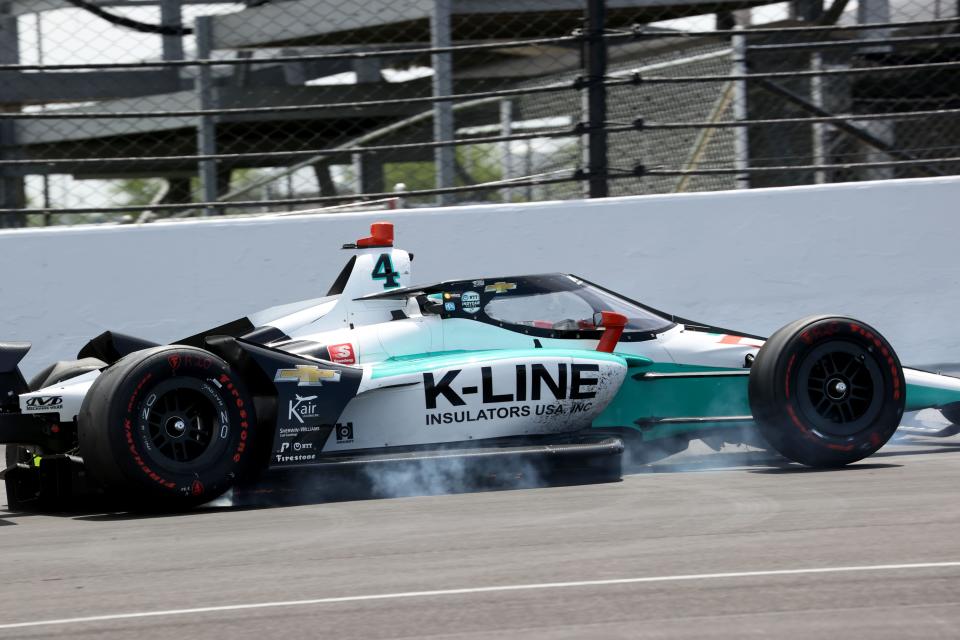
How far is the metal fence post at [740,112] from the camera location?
10.1 meters

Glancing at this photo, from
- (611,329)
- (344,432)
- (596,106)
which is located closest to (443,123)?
(596,106)

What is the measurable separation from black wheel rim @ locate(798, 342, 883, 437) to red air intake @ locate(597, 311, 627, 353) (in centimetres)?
100

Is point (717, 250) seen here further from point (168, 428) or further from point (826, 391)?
point (168, 428)

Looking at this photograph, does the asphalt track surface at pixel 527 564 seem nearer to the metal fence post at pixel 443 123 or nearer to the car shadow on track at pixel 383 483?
the car shadow on track at pixel 383 483

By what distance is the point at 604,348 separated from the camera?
7074 millimetres

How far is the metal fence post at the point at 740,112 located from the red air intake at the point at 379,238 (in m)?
3.46

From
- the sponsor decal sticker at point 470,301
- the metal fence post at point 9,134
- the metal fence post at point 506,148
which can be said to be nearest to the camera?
the sponsor decal sticker at point 470,301

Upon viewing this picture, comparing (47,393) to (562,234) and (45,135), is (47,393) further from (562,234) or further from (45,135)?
(45,135)

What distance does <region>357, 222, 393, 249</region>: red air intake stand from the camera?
Answer: 7.38 m

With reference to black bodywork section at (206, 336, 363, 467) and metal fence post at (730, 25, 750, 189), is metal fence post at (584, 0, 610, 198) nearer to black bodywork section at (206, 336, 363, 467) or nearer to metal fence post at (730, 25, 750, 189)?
metal fence post at (730, 25, 750, 189)

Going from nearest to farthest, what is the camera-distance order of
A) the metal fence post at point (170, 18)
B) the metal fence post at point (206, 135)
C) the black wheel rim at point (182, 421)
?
the black wheel rim at point (182, 421), the metal fence post at point (206, 135), the metal fence post at point (170, 18)

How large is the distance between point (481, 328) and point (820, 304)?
11.1 feet

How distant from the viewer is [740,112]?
35.0ft

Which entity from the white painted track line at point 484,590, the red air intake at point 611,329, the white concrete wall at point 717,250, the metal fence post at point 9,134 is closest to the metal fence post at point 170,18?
the metal fence post at point 9,134
